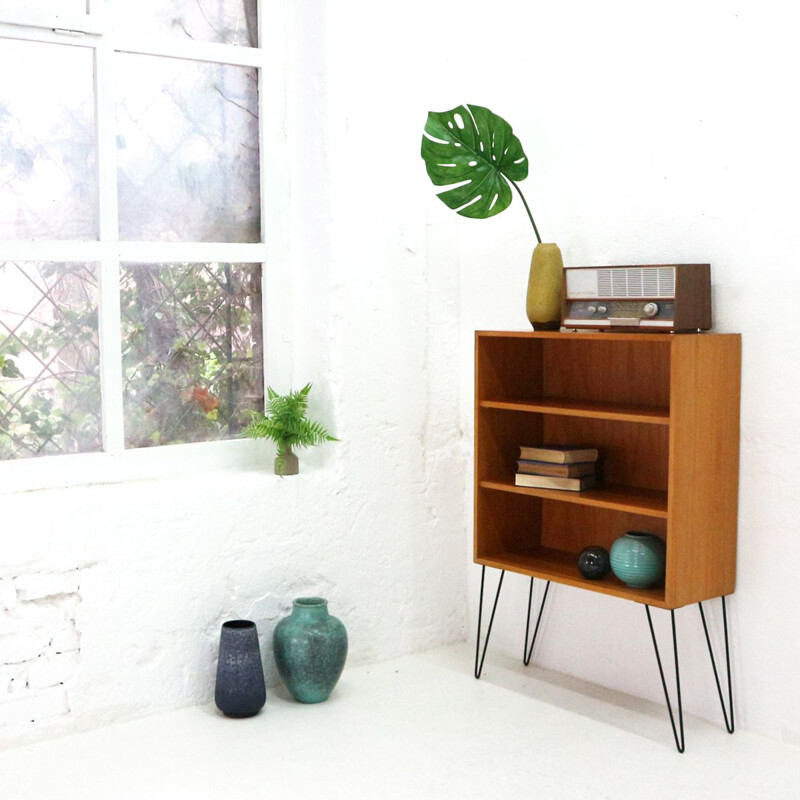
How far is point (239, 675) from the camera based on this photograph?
3.09 meters

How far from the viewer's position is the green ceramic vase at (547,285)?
3154 millimetres

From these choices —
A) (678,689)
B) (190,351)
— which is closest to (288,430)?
(190,351)

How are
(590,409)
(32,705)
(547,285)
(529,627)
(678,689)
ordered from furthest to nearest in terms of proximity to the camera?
(529,627), (547,285), (590,409), (32,705), (678,689)

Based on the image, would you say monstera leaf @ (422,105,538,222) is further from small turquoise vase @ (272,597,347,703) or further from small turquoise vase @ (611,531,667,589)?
small turquoise vase @ (272,597,347,703)

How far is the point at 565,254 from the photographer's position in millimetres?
3426

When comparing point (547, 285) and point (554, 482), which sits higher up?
point (547, 285)

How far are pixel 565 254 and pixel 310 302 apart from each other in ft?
2.72

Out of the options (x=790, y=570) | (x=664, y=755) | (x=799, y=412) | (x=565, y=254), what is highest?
(x=565, y=254)

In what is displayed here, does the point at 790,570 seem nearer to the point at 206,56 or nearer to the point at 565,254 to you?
the point at 565,254

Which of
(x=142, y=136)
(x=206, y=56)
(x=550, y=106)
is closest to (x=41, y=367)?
(x=142, y=136)

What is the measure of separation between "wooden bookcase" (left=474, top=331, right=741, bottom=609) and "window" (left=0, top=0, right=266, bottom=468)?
0.84 metres

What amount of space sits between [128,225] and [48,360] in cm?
47

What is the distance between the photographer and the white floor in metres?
2.64

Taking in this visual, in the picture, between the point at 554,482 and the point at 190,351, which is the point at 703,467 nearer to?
the point at 554,482
